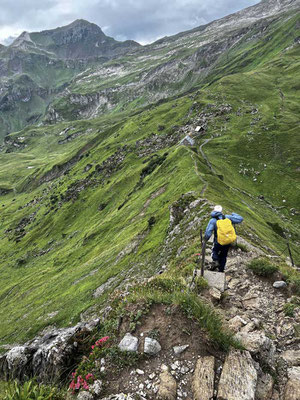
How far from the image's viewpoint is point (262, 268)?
17.5m

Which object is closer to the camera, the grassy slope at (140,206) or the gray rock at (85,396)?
the gray rock at (85,396)

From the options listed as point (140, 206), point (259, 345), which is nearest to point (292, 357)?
point (259, 345)

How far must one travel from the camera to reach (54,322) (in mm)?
44594

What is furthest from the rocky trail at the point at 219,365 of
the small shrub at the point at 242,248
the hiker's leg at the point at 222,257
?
the small shrub at the point at 242,248

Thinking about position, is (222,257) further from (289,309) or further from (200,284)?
(289,309)

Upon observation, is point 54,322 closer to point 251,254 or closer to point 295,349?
point 251,254

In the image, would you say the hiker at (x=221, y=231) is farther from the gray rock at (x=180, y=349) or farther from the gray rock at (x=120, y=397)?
the gray rock at (x=120, y=397)

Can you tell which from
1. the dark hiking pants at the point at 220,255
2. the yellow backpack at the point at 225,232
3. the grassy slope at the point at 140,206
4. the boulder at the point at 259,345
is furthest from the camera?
the grassy slope at the point at 140,206

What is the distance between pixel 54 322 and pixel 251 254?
124ft

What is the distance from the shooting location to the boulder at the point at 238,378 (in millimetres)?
8586

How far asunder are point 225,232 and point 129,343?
8.52 m

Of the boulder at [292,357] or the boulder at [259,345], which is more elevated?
the boulder at [259,345]

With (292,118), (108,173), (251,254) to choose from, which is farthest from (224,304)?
(292,118)

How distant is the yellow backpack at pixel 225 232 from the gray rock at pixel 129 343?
794 cm
